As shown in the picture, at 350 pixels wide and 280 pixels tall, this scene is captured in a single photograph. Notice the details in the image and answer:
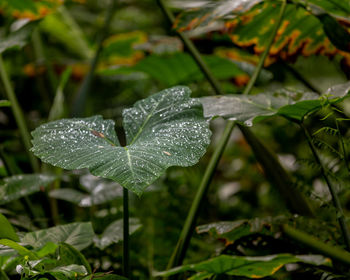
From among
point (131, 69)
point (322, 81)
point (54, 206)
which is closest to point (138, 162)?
point (54, 206)

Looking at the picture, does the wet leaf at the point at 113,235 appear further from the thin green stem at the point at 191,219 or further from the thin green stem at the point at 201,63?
the thin green stem at the point at 201,63

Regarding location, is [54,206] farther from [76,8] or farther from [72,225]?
[76,8]

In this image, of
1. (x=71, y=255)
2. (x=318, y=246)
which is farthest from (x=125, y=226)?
(x=318, y=246)

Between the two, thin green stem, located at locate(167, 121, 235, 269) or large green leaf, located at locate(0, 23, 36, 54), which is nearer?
thin green stem, located at locate(167, 121, 235, 269)

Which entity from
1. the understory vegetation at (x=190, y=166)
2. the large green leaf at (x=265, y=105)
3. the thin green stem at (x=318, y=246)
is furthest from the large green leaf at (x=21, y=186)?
the thin green stem at (x=318, y=246)

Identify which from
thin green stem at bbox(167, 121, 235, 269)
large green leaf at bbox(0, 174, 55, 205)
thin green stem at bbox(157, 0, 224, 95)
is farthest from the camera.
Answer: thin green stem at bbox(157, 0, 224, 95)

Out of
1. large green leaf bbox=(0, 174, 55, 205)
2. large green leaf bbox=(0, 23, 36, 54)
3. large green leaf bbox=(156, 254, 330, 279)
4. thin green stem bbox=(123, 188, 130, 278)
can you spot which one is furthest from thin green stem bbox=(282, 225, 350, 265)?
large green leaf bbox=(0, 23, 36, 54)

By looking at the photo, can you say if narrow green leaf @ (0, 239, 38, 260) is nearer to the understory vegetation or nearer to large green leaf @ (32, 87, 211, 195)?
the understory vegetation
